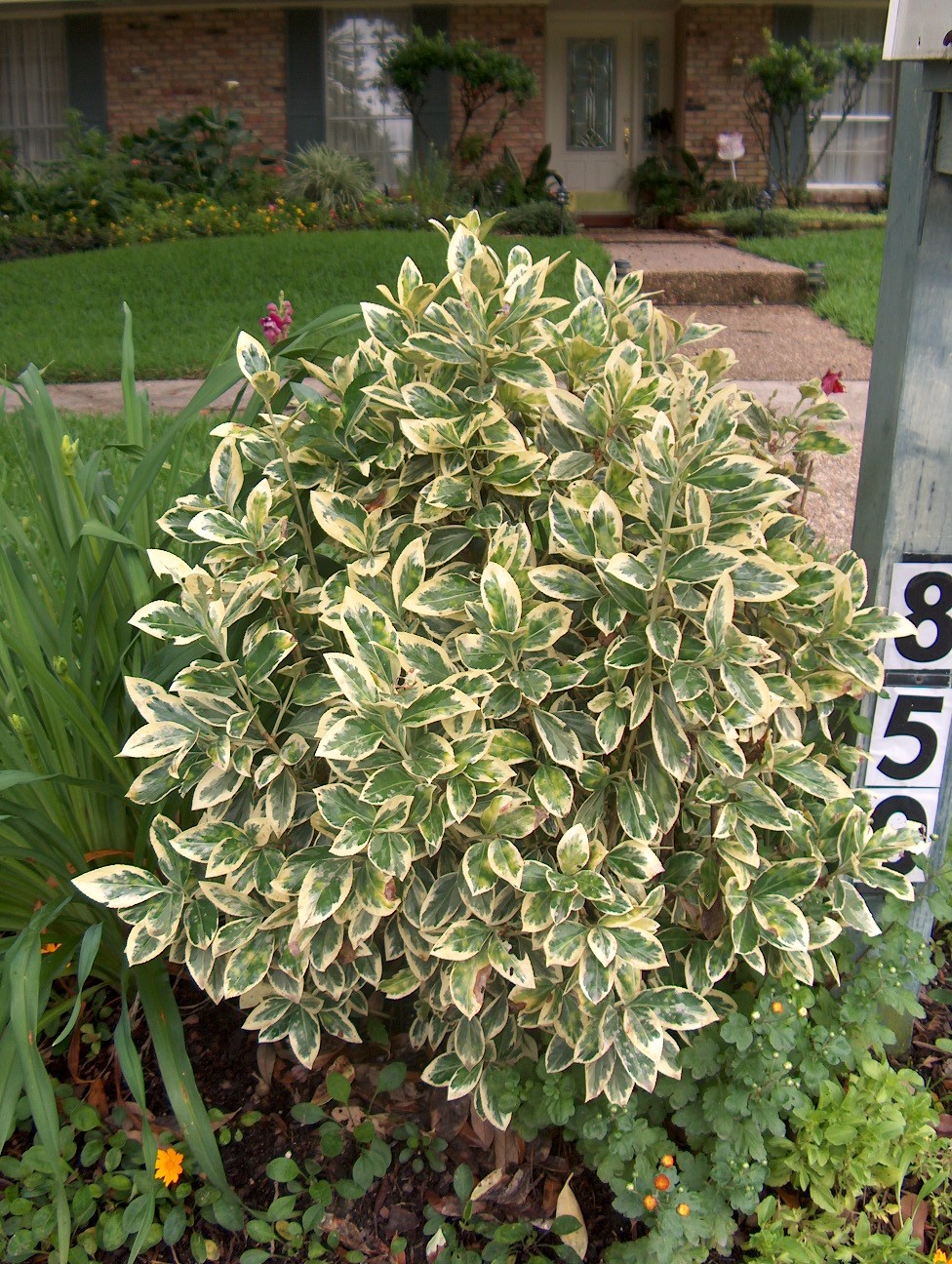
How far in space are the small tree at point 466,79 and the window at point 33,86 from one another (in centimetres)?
441

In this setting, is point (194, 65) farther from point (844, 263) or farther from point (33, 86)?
point (844, 263)

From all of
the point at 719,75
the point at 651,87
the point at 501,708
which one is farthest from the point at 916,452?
the point at 651,87

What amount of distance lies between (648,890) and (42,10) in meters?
16.5

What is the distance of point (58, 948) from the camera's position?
1.99 meters

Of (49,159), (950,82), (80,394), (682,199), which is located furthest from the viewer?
(49,159)

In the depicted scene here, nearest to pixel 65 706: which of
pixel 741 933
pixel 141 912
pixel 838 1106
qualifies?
pixel 141 912

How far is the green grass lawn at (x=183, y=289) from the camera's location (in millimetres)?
6781

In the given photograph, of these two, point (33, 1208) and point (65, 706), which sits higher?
point (65, 706)

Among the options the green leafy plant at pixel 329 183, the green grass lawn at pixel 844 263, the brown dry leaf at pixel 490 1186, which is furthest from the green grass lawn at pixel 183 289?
the brown dry leaf at pixel 490 1186

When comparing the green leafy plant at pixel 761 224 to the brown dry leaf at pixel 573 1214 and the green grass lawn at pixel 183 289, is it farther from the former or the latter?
the brown dry leaf at pixel 573 1214

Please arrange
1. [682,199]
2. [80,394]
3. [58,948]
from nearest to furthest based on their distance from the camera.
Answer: [58,948] → [80,394] → [682,199]

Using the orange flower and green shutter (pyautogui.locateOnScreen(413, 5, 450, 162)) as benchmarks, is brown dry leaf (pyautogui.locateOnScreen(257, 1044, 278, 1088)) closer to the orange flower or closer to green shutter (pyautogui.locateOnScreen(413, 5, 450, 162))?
the orange flower

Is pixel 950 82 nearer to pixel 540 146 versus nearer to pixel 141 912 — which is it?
pixel 141 912

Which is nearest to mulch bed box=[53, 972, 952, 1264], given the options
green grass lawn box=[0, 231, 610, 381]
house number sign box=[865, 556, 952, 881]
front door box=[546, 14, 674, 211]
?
house number sign box=[865, 556, 952, 881]
